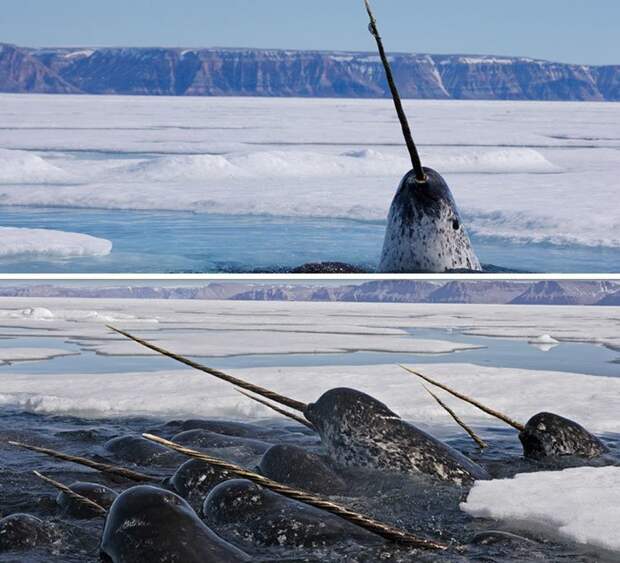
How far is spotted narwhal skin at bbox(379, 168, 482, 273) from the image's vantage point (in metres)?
7.18

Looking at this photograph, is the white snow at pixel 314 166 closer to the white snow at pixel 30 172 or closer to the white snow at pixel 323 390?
the white snow at pixel 30 172

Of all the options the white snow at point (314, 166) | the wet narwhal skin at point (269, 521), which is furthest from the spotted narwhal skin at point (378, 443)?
the white snow at point (314, 166)

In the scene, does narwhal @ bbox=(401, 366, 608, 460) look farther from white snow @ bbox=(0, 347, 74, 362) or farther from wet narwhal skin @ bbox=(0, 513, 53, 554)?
white snow @ bbox=(0, 347, 74, 362)

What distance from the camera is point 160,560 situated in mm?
3184

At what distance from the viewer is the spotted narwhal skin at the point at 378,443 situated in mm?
4680

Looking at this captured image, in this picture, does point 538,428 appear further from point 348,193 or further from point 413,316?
point 413,316

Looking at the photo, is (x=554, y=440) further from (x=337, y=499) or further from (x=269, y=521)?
(x=269, y=521)

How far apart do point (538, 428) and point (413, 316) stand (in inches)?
591

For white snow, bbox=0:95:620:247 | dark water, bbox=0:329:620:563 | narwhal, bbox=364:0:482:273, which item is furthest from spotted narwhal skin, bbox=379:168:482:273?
white snow, bbox=0:95:620:247

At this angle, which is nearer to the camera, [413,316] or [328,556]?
[328,556]

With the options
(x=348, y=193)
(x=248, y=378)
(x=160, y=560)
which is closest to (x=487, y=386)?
(x=248, y=378)

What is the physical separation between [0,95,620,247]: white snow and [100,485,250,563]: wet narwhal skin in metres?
8.59

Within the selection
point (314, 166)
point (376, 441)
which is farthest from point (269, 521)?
point (314, 166)

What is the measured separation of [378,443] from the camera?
4.71 m
